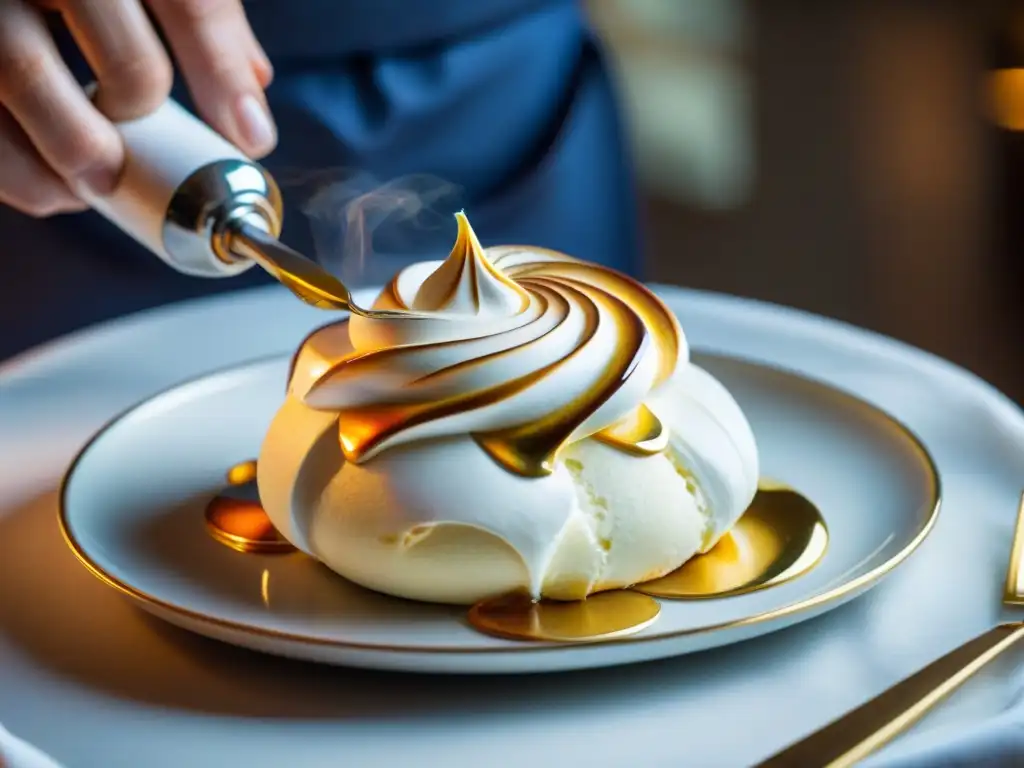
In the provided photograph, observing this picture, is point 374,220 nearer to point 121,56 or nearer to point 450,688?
point 121,56

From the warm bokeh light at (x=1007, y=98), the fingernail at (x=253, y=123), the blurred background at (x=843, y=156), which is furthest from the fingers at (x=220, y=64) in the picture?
the warm bokeh light at (x=1007, y=98)

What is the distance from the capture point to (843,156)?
3.01m

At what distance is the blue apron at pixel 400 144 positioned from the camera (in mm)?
1395

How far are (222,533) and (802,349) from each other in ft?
1.87

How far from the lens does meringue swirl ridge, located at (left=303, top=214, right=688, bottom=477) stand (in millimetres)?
729

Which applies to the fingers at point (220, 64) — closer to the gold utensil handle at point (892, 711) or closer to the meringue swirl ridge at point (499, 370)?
the meringue swirl ridge at point (499, 370)

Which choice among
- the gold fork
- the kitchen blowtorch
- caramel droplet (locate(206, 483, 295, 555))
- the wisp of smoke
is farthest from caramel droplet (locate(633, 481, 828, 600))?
the wisp of smoke

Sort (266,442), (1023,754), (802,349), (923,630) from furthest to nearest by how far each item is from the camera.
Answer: (802,349) < (266,442) < (923,630) < (1023,754)

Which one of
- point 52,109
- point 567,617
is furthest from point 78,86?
point 567,617

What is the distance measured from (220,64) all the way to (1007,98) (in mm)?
1996

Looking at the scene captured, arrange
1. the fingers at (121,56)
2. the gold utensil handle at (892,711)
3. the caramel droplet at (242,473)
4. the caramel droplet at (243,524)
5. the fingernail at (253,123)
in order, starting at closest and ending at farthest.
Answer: the gold utensil handle at (892,711)
the caramel droplet at (243,524)
the caramel droplet at (242,473)
the fingers at (121,56)
the fingernail at (253,123)

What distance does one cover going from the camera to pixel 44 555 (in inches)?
32.4

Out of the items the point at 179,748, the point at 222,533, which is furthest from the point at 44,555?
the point at 179,748

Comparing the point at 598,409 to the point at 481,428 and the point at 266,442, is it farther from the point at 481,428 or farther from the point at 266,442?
the point at 266,442
